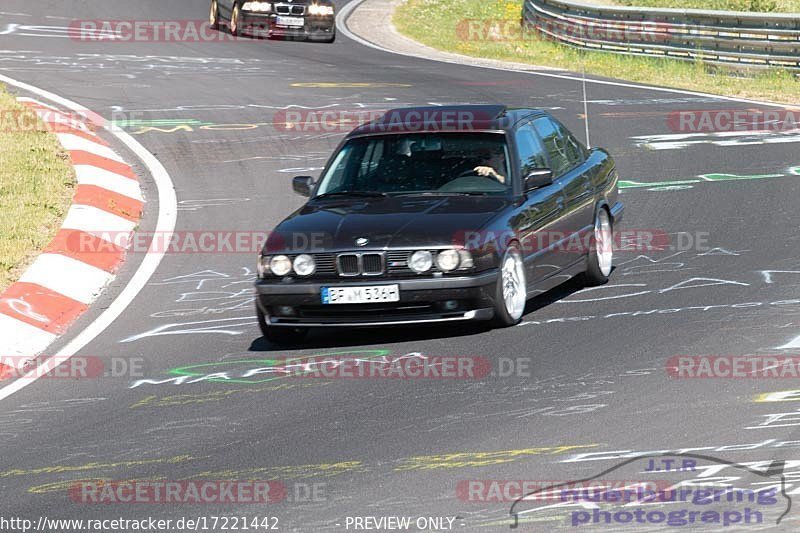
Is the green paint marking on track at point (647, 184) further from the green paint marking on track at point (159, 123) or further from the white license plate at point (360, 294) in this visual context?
the white license plate at point (360, 294)

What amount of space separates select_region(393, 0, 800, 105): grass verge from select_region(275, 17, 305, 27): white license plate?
3.28 metres

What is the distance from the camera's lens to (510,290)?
966 centimetres

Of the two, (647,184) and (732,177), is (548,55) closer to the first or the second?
(732,177)

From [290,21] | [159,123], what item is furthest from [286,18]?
[159,123]

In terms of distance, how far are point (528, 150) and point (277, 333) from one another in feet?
8.22

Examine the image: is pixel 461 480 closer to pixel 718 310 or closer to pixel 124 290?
pixel 718 310

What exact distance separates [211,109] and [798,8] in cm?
1938

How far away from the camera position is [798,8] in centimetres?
3456

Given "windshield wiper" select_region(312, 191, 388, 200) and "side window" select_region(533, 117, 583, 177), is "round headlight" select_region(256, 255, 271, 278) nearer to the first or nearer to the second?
"windshield wiper" select_region(312, 191, 388, 200)

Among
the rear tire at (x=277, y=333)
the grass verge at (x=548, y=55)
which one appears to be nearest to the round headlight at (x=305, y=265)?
the rear tire at (x=277, y=333)

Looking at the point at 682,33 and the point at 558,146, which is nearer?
the point at 558,146

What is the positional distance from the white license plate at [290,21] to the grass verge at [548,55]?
10.7ft

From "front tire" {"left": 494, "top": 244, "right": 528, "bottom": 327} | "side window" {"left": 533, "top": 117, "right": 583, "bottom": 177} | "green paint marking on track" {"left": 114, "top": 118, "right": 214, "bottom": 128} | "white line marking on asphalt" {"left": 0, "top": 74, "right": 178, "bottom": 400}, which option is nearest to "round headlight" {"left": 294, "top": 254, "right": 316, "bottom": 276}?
"front tire" {"left": 494, "top": 244, "right": 528, "bottom": 327}

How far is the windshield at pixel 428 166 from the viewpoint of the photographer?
10.3 m
